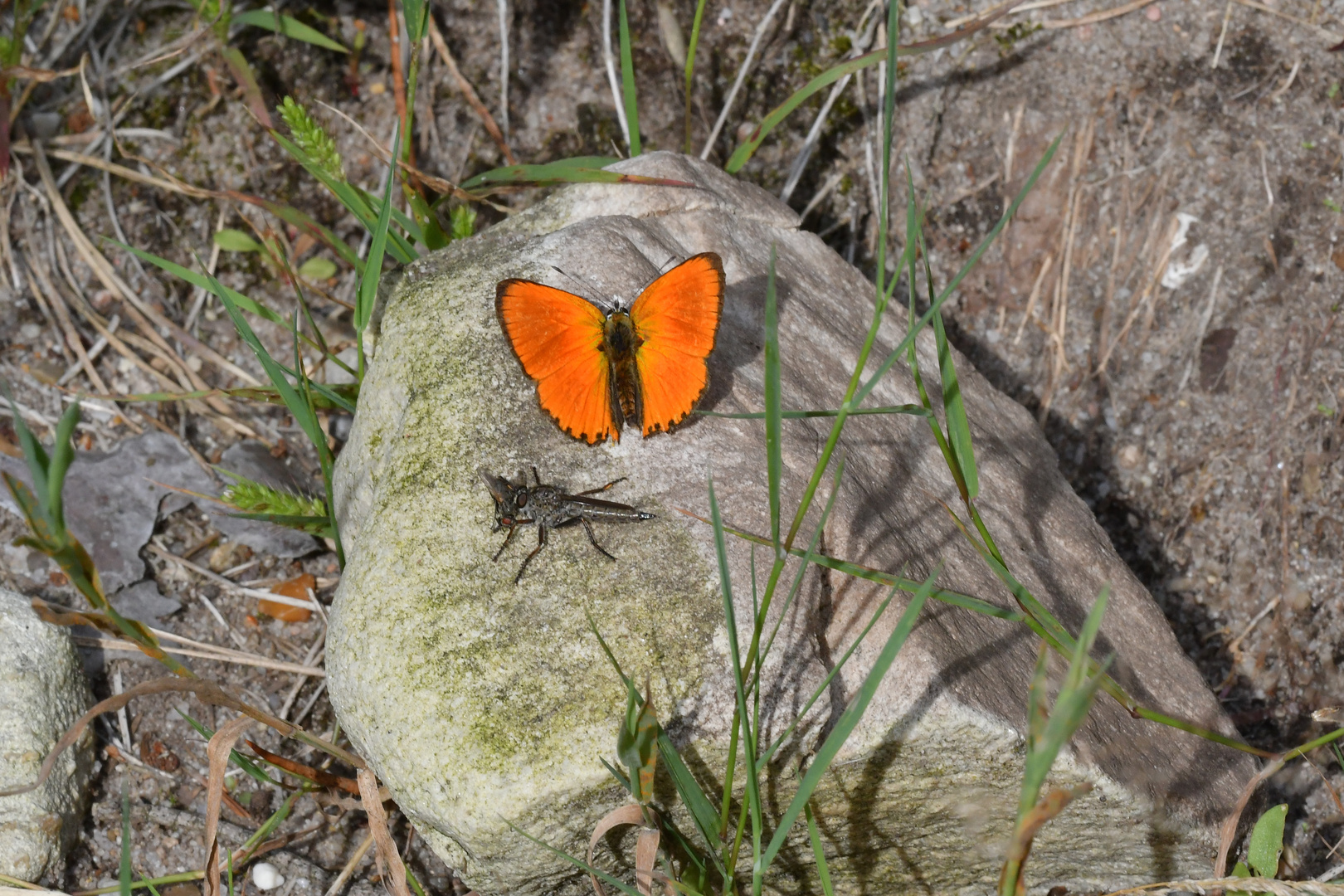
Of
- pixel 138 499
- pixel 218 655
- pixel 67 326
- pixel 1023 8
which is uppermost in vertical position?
pixel 1023 8

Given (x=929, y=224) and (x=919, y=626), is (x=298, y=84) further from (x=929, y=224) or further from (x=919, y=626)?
(x=919, y=626)

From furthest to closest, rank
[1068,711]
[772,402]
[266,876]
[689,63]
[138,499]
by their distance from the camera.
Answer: [138,499], [689,63], [266,876], [772,402], [1068,711]

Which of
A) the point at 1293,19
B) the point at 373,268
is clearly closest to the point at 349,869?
the point at 373,268

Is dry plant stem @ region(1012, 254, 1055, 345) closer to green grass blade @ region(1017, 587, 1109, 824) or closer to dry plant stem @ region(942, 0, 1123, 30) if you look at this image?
dry plant stem @ region(942, 0, 1123, 30)

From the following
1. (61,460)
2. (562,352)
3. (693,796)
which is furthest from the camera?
(562,352)

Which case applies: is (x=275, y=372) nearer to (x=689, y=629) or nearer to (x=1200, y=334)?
(x=689, y=629)

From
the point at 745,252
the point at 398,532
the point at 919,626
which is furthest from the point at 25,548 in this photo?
the point at 919,626
